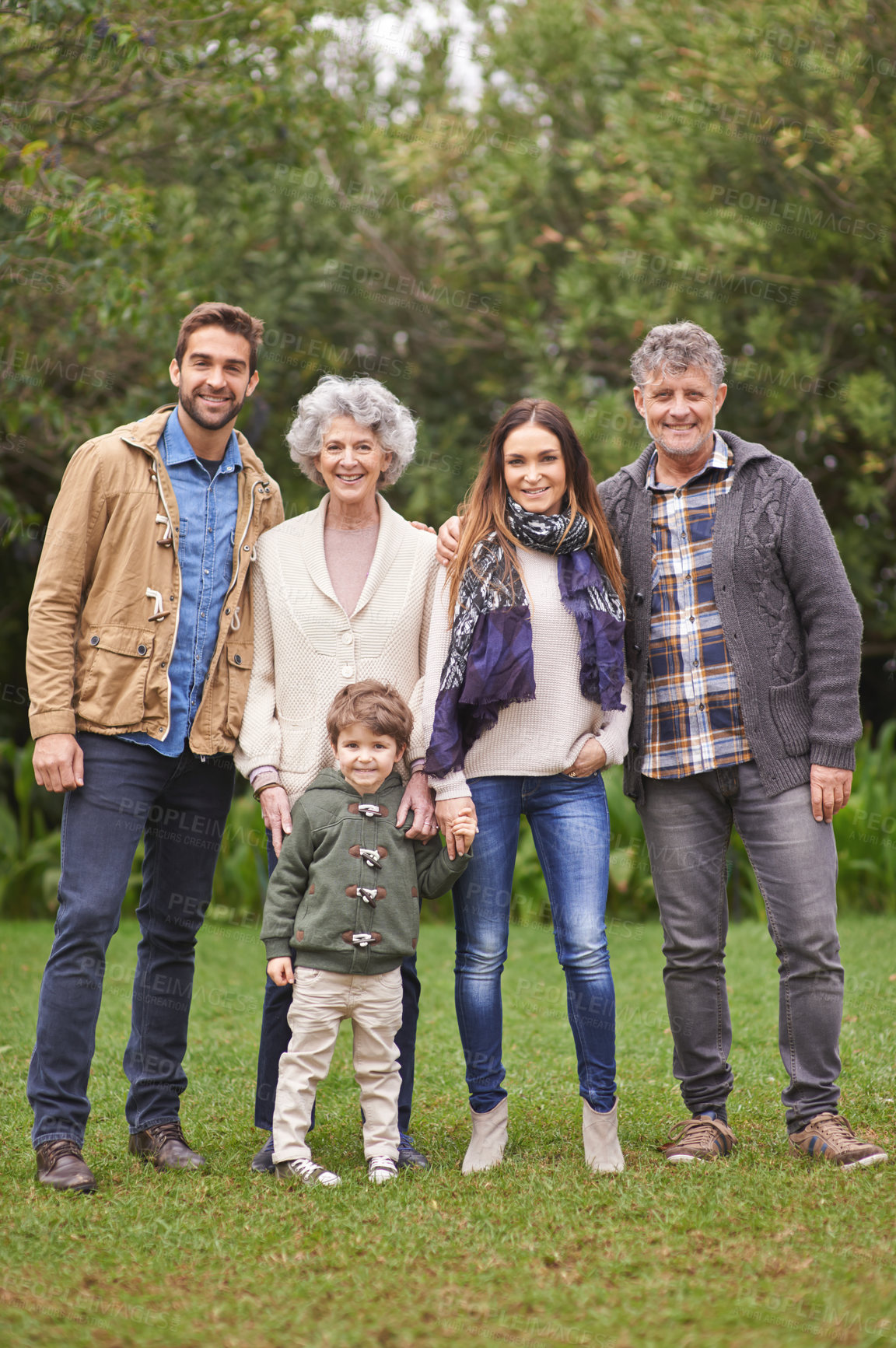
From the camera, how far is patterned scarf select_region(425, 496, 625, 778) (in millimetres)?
3193

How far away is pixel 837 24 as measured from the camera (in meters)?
6.64

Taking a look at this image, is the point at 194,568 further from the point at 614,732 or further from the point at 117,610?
the point at 614,732

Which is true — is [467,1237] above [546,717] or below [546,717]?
below

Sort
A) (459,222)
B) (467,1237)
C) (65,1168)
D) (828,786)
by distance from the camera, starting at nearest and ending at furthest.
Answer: (467,1237)
(65,1168)
(828,786)
(459,222)

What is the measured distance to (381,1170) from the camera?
321cm

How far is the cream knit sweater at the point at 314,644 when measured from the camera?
3.35 metres

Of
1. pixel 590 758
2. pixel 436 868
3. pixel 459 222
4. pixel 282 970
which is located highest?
pixel 459 222

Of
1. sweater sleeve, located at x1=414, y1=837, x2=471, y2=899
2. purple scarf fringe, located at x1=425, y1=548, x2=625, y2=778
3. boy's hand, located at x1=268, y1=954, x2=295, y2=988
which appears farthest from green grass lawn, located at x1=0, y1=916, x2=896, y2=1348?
purple scarf fringe, located at x1=425, y1=548, x2=625, y2=778

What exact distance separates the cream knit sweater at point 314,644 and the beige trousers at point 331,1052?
0.50 metres

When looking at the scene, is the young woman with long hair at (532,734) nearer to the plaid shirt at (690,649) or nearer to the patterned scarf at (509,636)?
the patterned scarf at (509,636)

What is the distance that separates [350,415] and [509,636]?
725 mm

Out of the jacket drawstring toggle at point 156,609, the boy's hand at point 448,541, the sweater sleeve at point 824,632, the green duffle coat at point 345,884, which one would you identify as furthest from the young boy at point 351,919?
the sweater sleeve at point 824,632

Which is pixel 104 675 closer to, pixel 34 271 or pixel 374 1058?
pixel 374 1058

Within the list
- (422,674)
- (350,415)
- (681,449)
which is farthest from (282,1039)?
(681,449)
